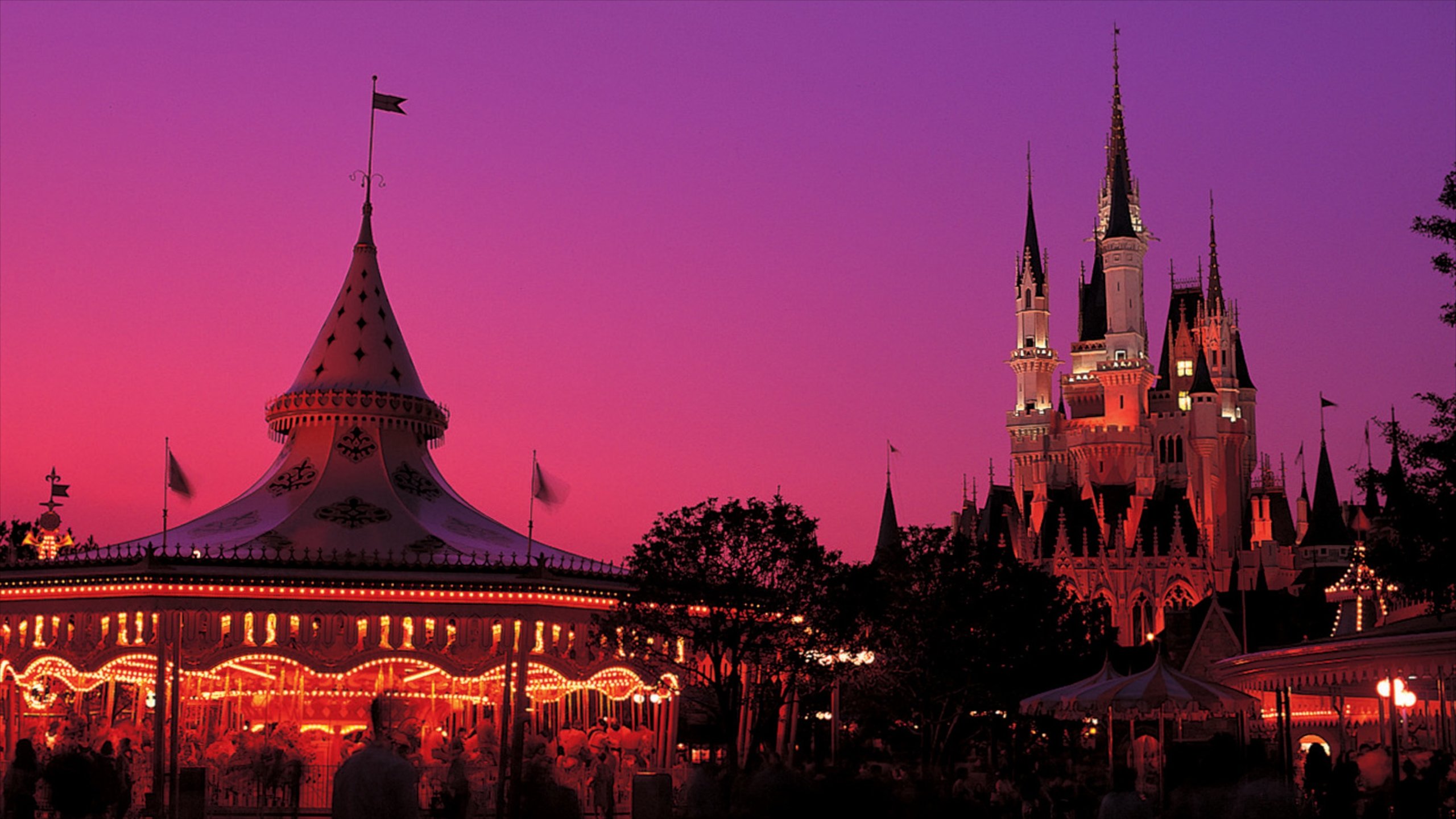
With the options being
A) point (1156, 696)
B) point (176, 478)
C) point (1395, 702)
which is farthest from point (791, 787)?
point (176, 478)

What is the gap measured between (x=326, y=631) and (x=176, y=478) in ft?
14.5

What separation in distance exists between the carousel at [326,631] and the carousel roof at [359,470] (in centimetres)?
6

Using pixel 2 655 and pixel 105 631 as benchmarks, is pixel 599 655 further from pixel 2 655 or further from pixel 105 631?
pixel 2 655

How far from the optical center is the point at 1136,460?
382ft

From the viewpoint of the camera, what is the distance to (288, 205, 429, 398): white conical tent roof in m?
41.1

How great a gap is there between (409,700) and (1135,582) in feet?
251

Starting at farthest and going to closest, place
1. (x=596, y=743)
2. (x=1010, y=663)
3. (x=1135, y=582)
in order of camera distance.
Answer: (x=1135, y=582) → (x=1010, y=663) → (x=596, y=743)

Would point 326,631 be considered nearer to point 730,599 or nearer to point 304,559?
point 304,559

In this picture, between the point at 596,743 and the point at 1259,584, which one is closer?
the point at 596,743

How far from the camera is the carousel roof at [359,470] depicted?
1448 inches

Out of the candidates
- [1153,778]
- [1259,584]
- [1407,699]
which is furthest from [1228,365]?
[1407,699]

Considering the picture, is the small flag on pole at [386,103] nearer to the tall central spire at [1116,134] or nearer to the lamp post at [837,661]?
the lamp post at [837,661]

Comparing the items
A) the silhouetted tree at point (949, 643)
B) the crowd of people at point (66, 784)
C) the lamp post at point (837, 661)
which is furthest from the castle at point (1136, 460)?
the crowd of people at point (66, 784)

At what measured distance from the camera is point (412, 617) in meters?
34.6
